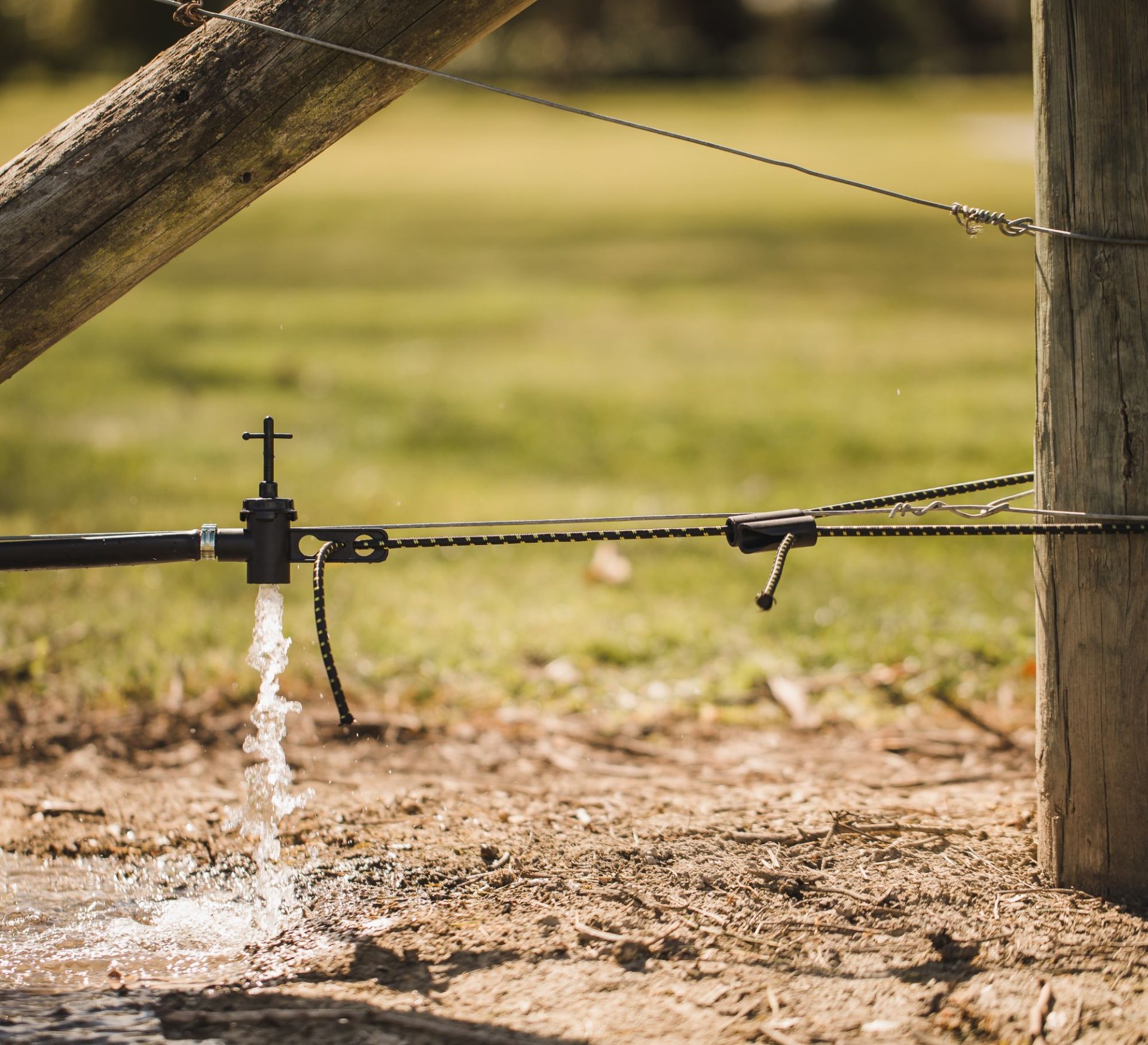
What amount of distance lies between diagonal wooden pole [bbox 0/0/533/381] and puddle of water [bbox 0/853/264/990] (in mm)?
1386

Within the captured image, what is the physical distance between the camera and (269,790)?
3.77m

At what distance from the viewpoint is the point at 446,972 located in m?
2.78

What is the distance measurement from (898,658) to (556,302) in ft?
28.0

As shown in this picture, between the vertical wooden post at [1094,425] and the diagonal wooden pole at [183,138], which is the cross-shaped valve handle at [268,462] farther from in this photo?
the vertical wooden post at [1094,425]

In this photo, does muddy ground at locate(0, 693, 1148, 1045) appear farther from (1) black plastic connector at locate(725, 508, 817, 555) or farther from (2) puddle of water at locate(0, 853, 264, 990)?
(1) black plastic connector at locate(725, 508, 817, 555)

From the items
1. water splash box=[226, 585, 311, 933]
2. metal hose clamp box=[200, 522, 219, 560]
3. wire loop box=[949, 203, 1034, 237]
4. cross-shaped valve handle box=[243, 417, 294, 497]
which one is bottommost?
water splash box=[226, 585, 311, 933]

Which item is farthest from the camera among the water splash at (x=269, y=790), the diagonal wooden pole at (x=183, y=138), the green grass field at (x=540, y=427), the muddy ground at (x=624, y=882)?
the green grass field at (x=540, y=427)

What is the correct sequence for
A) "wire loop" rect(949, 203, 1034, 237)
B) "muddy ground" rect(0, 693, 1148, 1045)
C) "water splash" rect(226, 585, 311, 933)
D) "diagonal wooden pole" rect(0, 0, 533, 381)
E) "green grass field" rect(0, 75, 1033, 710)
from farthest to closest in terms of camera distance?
"green grass field" rect(0, 75, 1033, 710), "water splash" rect(226, 585, 311, 933), "wire loop" rect(949, 203, 1034, 237), "diagonal wooden pole" rect(0, 0, 533, 381), "muddy ground" rect(0, 693, 1148, 1045)

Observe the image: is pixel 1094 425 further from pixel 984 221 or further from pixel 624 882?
pixel 624 882

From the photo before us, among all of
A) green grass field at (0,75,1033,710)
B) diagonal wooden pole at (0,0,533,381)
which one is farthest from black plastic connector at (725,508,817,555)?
green grass field at (0,75,1033,710)

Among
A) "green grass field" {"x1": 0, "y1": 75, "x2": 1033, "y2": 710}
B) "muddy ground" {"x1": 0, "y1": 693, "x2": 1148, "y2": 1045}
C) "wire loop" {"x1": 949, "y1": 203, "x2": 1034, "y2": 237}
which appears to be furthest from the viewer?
"green grass field" {"x1": 0, "y1": 75, "x2": 1033, "y2": 710}

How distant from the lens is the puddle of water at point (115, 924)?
288 centimetres

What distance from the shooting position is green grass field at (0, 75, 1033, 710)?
206 inches

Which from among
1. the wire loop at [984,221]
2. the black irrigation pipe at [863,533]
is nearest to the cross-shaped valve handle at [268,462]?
the black irrigation pipe at [863,533]
